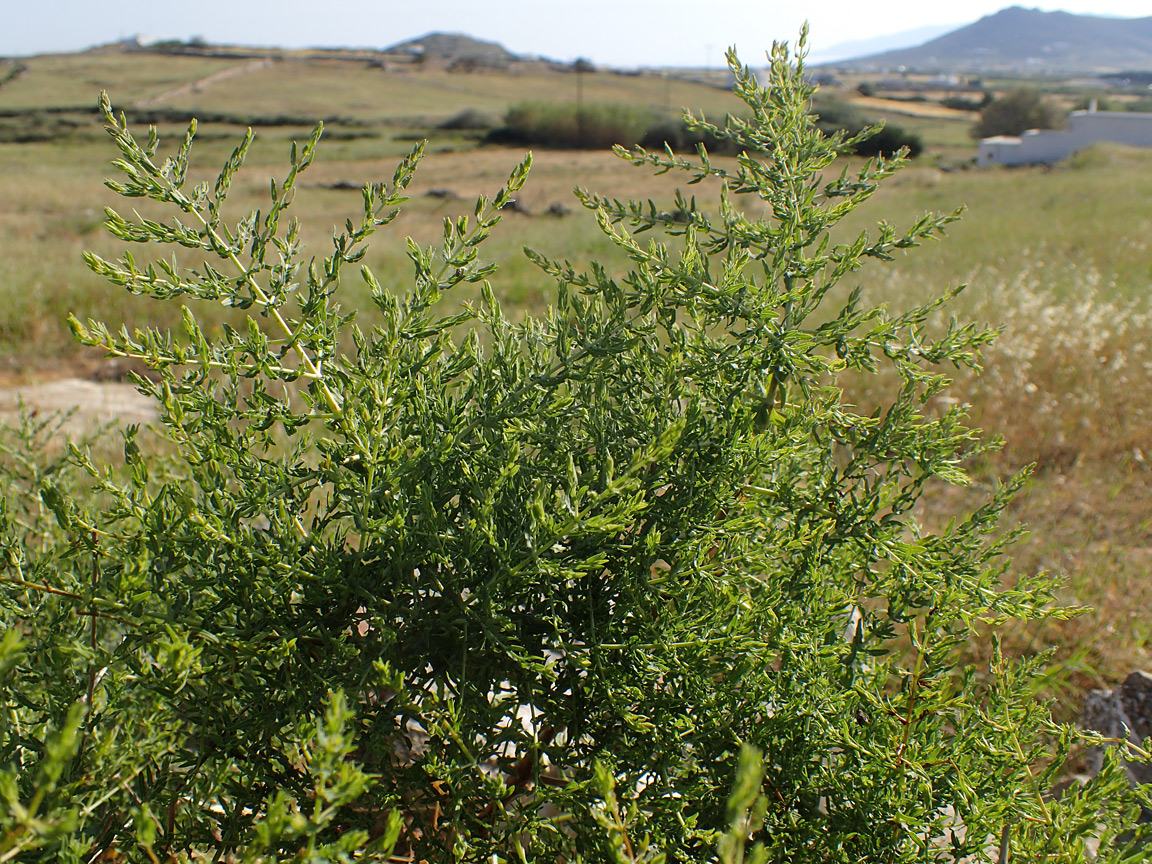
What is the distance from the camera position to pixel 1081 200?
61.9 ft

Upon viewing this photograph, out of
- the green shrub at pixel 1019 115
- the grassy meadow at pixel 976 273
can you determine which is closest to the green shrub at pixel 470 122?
the grassy meadow at pixel 976 273

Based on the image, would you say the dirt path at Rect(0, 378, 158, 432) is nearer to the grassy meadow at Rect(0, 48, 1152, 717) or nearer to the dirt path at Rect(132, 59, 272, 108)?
the grassy meadow at Rect(0, 48, 1152, 717)

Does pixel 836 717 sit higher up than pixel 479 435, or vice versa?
pixel 479 435

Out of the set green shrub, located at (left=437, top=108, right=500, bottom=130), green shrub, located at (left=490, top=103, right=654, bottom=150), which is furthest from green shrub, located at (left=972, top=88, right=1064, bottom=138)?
green shrub, located at (left=437, top=108, right=500, bottom=130)

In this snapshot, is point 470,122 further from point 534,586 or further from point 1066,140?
point 534,586

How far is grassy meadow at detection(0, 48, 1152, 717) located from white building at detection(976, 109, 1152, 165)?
2662 mm

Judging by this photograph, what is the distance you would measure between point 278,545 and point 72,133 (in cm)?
4960

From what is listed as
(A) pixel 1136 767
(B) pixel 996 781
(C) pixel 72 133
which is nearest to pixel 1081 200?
(A) pixel 1136 767

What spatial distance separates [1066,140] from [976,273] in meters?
48.7

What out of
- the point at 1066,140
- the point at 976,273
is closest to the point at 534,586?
the point at 976,273

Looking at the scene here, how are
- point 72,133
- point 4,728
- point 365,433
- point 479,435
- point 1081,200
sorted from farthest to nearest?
point 72,133, point 1081,200, point 479,435, point 365,433, point 4,728

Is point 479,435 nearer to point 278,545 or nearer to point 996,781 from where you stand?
point 278,545

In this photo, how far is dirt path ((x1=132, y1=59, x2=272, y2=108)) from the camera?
158 ft

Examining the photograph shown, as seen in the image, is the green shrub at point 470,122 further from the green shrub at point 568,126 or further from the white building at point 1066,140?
the white building at point 1066,140
